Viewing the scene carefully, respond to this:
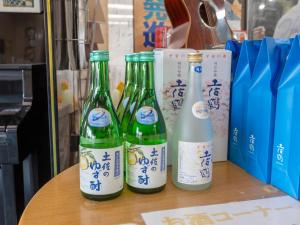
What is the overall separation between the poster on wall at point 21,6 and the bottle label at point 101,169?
1.15 m

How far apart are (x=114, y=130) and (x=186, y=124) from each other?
0.15m

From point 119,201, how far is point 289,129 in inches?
14.7

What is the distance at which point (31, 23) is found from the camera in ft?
5.45

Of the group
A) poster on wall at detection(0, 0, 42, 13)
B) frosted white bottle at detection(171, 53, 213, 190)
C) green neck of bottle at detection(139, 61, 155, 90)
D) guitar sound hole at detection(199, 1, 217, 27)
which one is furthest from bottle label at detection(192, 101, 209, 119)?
poster on wall at detection(0, 0, 42, 13)

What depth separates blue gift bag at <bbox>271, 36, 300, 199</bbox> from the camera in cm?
61

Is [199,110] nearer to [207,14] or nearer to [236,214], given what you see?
[236,214]

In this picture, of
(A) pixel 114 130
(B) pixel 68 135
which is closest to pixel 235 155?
(A) pixel 114 130

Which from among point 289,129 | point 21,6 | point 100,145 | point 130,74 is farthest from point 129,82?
point 21,6

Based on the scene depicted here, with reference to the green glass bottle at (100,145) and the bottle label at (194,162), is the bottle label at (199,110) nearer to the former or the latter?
the bottle label at (194,162)

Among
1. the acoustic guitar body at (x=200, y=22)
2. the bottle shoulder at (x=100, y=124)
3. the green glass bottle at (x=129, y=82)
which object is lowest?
the bottle shoulder at (x=100, y=124)

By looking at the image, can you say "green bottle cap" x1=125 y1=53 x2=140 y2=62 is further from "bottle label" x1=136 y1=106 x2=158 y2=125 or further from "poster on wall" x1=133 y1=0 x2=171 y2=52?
"poster on wall" x1=133 y1=0 x2=171 y2=52

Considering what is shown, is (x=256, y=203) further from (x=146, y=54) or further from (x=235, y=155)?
(x=146, y=54)

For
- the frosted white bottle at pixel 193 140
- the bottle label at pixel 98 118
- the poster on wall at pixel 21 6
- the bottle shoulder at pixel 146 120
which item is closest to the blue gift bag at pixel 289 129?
the frosted white bottle at pixel 193 140

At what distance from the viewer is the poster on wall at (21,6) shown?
4.89ft
